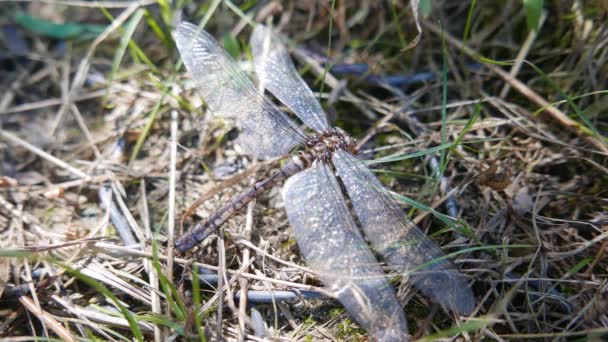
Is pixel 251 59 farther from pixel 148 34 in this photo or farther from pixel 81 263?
pixel 81 263

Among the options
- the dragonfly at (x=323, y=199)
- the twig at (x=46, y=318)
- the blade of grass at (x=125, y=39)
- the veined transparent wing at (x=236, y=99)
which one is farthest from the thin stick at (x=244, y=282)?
the blade of grass at (x=125, y=39)

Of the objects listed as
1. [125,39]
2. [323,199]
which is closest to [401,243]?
[323,199]

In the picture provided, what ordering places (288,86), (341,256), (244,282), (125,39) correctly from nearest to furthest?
(341,256) → (244,282) → (288,86) → (125,39)

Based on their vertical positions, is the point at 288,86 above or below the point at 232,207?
above

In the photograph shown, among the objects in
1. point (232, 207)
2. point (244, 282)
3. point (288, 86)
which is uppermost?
point (288, 86)

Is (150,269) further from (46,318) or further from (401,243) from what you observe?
(401,243)
